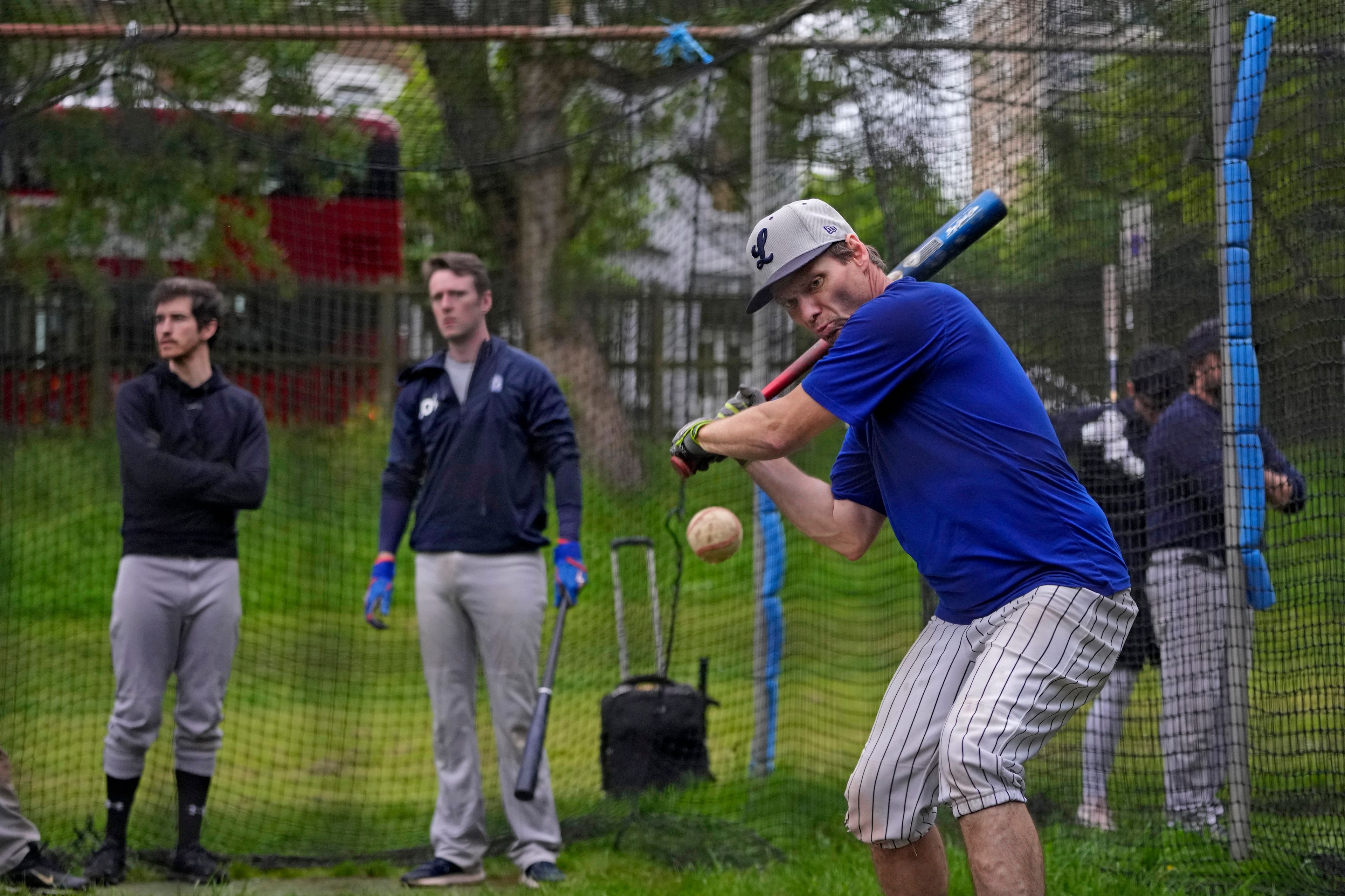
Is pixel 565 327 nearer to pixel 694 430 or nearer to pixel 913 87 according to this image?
pixel 913 87

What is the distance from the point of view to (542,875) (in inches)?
203

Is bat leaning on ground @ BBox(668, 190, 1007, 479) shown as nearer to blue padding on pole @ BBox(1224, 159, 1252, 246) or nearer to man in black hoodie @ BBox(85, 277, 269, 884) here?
blue padding on pole @ BBox(1224, 159, 1252, 246)

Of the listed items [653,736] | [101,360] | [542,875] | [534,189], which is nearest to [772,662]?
[653,736]

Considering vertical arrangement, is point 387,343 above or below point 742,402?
above

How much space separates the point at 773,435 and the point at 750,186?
363 centimetres

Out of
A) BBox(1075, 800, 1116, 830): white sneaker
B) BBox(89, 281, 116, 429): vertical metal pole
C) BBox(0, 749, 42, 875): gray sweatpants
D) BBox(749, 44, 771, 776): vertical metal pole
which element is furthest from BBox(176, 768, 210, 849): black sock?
BBox(1075, 800, 1116, 830): white sneaker

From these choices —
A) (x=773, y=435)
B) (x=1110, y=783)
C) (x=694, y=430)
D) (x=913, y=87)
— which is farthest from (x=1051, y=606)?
(x=913, y=87)

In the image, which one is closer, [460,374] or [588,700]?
[460,374]

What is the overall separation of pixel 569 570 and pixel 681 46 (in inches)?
104

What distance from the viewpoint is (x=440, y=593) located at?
5.41 metres

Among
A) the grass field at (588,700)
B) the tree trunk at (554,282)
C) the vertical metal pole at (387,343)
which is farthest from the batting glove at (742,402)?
the vertical metal pole at (387,343)

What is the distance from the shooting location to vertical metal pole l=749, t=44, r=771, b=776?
6.30m

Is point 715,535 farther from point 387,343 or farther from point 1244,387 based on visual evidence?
point 387,343

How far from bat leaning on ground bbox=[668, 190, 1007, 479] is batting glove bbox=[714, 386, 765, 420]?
220mm
